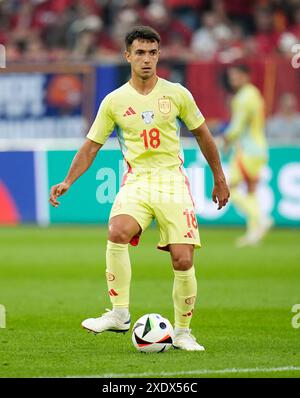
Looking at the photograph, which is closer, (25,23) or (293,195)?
(293,195)

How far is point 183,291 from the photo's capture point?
781 cm

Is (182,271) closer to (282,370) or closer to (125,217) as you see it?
(125,217)

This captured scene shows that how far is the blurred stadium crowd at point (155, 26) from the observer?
837 inches

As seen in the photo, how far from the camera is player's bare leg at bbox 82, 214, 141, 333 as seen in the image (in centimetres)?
773

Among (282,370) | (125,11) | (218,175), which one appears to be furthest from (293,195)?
(282,370)

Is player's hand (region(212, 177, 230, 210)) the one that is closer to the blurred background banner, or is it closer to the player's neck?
the player's neck

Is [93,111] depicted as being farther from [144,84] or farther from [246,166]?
[144,84]

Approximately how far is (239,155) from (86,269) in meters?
4.73

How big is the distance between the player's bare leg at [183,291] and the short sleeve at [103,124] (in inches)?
39.3

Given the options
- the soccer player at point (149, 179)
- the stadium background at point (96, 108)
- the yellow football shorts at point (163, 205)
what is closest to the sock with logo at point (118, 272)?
the soccer player at point (149, 179)

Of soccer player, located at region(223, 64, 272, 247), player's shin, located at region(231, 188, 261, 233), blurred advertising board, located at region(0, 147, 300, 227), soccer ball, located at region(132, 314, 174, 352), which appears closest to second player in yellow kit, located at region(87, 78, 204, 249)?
soccer ball, located at region(132, 314, 174, 352)

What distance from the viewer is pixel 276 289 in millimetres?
11711

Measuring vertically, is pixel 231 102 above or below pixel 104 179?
above

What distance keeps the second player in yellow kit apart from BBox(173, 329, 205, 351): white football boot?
0.66 meters
